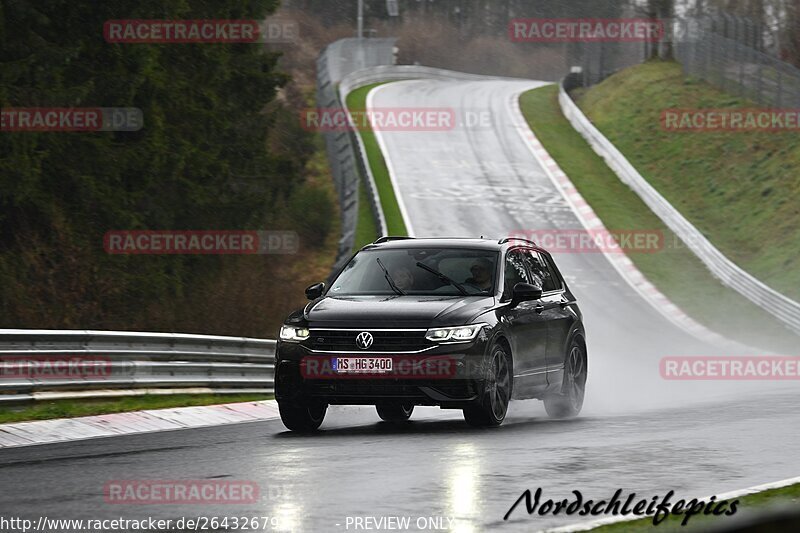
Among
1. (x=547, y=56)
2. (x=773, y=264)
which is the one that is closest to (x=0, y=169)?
(x=773, y=264)

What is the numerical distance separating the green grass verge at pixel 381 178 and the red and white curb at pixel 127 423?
24.4 meters

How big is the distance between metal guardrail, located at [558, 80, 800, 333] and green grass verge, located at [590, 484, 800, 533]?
22347 millimetres

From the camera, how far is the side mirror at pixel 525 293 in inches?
531

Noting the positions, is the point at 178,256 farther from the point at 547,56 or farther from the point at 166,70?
the point at 547,56

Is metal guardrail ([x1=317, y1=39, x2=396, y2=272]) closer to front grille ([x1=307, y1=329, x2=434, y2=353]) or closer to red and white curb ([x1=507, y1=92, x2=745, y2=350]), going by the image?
red and white curb ([x1=507, y1=92, x2=745, y2=350])

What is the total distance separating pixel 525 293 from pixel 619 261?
86.4 feet

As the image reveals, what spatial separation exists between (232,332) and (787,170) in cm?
2904

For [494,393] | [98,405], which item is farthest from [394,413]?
[98,405]

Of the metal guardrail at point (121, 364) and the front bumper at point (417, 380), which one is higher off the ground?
the front bumper at point (417, 380)

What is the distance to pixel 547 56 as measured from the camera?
10944 centimetres

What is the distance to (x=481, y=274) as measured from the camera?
13.8 m

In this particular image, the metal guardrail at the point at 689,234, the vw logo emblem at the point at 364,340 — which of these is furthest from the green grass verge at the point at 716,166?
the vw logo emblem at the point at 364,340

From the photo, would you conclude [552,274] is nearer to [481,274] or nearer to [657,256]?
[481,274]

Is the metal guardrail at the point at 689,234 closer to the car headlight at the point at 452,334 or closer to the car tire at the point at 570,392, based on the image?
the car tire at the point at 570,392
